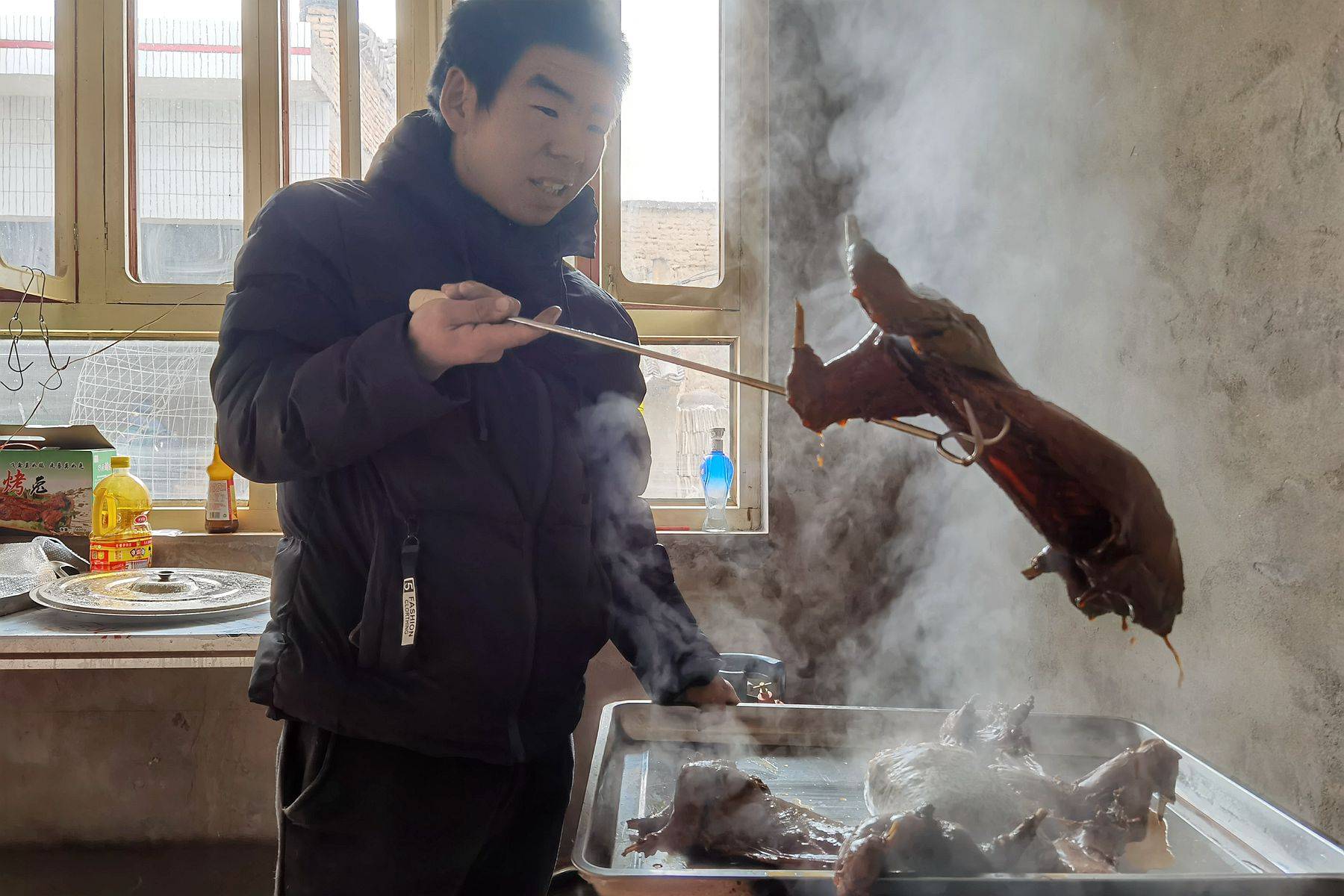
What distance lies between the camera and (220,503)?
313cm

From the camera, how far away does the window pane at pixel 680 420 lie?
3434 mm

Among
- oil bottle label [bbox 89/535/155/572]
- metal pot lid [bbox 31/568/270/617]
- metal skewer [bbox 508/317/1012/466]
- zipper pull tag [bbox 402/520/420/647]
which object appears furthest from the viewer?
oil bottle label [bbox 89/535/155/572]

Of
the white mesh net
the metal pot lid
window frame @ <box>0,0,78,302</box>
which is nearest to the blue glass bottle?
the metal pot lid

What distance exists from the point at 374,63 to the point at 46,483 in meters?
1.84

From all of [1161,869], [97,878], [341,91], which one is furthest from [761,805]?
[341,91]

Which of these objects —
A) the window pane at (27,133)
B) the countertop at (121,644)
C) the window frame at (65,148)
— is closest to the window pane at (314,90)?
the window frame at (65,148)

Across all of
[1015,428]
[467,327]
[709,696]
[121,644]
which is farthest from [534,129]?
[121,644]

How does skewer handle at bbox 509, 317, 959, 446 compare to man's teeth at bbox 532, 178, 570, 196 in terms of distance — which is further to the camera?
man's teeth at bbox 532, 178, 570, 196

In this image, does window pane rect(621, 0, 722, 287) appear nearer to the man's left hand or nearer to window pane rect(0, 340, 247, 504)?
window pane rect(0, 340, 247, 504)

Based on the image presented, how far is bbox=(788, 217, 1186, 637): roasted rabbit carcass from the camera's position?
1.03 meters

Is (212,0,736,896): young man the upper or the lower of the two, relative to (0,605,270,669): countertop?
upper

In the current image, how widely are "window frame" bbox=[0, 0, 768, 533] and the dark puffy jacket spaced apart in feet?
5.97

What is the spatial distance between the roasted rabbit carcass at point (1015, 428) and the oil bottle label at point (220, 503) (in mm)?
2675

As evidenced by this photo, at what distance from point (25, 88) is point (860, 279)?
358cm
